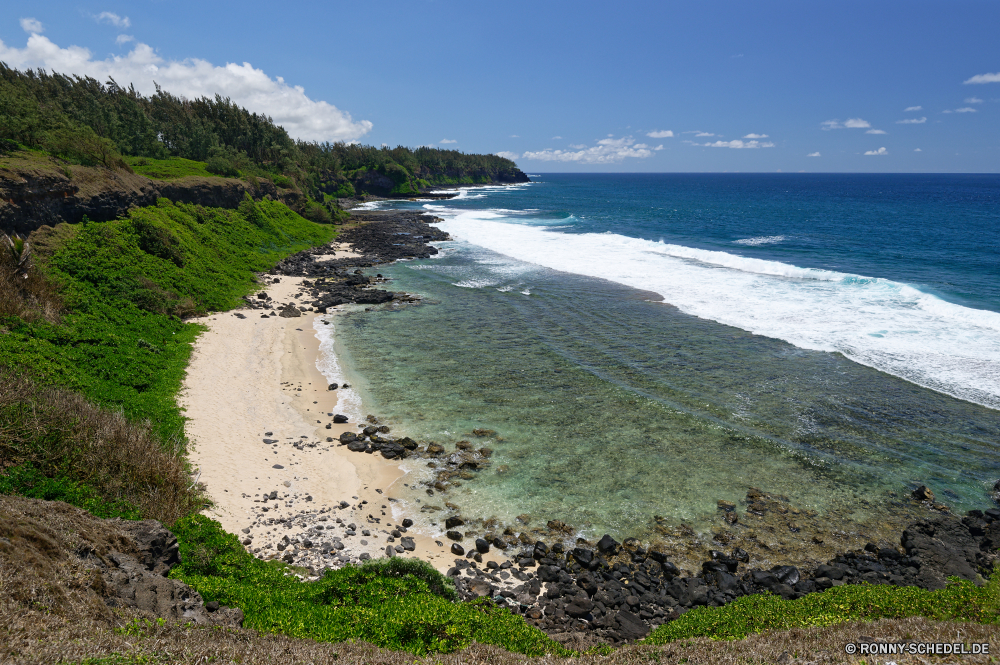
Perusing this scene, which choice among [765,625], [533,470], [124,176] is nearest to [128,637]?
[765,625]

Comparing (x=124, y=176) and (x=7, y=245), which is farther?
(x=124, y=176)

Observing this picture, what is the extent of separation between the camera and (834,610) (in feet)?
30.8

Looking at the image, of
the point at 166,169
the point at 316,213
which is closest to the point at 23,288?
the point at 166,169

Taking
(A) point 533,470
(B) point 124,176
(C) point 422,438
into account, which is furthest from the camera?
(B) point 124,176

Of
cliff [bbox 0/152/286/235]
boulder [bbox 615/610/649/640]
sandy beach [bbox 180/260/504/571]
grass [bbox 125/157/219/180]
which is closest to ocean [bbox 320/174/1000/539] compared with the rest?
sandy beach [bbox 180/260/504/571]

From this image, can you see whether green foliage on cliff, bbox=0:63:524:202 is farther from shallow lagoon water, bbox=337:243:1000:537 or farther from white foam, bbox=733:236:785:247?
white foam, bbox=733:236:785:247

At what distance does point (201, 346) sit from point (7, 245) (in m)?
8.28

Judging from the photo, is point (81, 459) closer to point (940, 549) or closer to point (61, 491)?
point (61, 491)

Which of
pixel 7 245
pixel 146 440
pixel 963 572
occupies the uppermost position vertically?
pixel 7 245

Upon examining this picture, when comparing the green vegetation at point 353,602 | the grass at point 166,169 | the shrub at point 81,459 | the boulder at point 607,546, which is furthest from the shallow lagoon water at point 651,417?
the grass at point 166,169

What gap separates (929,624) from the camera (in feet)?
27.1

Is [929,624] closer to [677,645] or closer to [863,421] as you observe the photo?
[677,645]

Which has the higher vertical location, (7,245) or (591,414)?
(7,245)

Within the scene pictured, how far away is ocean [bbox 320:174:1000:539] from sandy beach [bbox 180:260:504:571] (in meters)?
1.25
